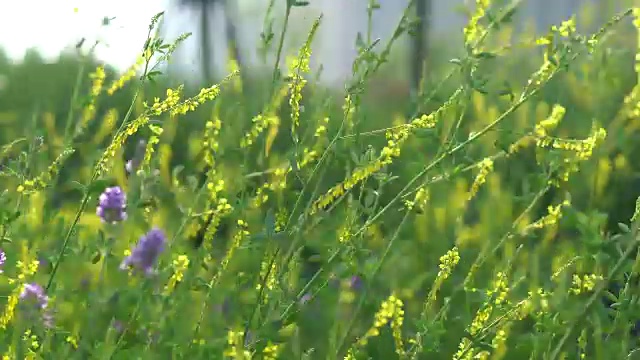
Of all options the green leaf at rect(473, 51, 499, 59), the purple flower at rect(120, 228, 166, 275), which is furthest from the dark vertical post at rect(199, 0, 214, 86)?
the purple flower at rect(120, 228, 166, 275)

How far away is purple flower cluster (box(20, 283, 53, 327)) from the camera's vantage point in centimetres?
144

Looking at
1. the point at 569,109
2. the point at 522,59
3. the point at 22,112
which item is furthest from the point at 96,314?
the point at 22,112

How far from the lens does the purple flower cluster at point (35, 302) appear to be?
144 cm

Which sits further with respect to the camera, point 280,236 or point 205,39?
point 205,39

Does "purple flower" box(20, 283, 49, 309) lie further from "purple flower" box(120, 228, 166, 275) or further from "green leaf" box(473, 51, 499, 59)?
"green leaf" box(473, 51, 499, 59)

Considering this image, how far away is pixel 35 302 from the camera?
1.46m

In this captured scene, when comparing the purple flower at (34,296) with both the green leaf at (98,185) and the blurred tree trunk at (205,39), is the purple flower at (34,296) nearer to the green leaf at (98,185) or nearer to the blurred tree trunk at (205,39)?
the green leaf at (98,185)

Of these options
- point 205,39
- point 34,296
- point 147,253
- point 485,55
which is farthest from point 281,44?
point 205,39

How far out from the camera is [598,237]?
1.48m

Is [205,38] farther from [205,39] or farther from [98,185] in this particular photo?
[98,185]

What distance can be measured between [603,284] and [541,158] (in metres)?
0.37

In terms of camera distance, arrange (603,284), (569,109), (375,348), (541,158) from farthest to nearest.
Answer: (569,109)
(375,348)
(541,158)
(603,284)

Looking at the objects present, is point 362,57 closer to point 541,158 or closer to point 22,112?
point 541,158

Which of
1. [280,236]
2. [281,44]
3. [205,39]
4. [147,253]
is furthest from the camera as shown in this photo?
[205,39]
